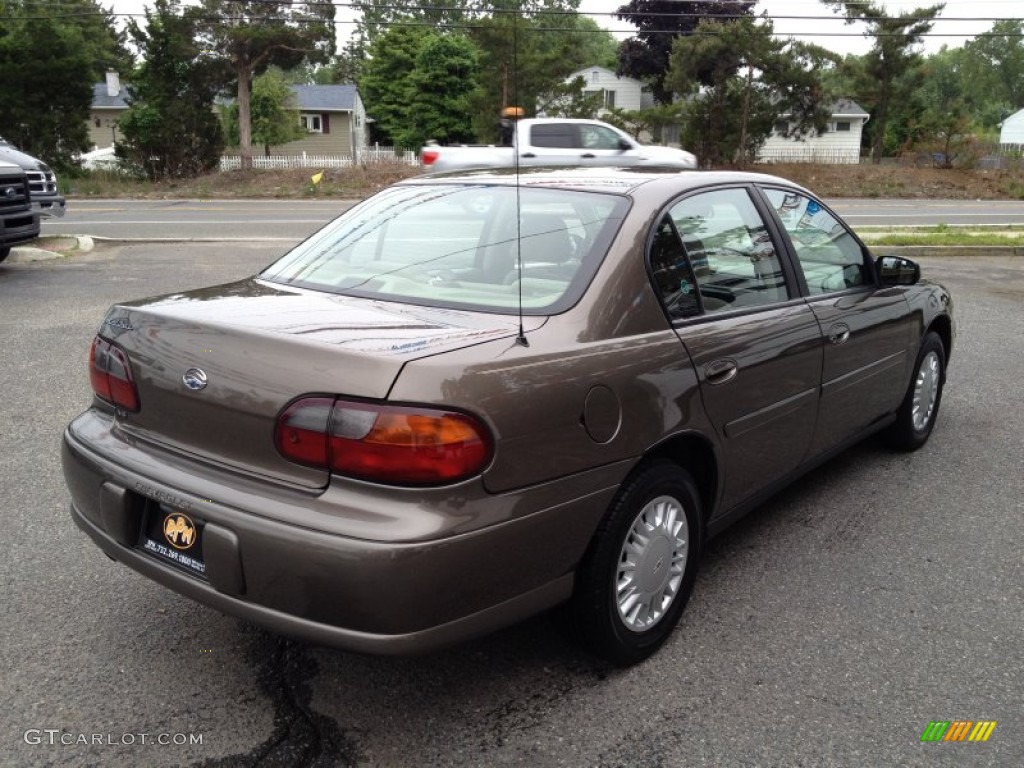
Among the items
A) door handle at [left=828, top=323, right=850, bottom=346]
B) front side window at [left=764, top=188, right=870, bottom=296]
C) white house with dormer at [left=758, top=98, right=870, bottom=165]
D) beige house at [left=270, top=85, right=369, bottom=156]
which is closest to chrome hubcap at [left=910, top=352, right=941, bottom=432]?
front side window at [left=764, top=188, right=870, bottom=296]

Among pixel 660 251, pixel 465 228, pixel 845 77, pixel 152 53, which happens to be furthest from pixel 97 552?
pixel 845 77

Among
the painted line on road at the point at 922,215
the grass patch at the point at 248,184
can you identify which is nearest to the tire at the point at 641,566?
the painted line on road at the point at 922,215

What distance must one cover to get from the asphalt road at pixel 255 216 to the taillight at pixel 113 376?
1240cm

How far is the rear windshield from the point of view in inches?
115

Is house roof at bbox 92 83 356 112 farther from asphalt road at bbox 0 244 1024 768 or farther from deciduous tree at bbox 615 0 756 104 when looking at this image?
asphalt road at bbox 0 244 1024 768

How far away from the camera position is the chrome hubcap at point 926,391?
16.4ft

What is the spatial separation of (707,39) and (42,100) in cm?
2425

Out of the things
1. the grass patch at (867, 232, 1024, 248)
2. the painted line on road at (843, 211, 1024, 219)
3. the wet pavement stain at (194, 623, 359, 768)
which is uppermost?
the painted line on road at (843, 211, 1024, 219)

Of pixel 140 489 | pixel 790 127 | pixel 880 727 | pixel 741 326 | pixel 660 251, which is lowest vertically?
pixel 880 727

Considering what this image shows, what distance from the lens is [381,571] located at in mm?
2209

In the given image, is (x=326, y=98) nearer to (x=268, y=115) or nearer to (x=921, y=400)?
(x=268, y=115)

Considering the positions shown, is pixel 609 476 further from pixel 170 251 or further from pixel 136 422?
pixel 170 251

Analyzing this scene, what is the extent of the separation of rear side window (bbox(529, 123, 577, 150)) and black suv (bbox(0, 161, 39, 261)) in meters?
9.08

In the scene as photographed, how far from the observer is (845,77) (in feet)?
125
